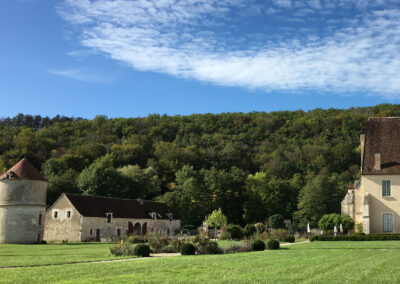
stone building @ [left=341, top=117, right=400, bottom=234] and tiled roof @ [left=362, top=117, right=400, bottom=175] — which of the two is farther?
tiled roof @ [left=362, top=117, right=400, bottom=175]

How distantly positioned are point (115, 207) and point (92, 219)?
504 cm

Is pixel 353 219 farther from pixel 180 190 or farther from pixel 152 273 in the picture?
pixel 152 273

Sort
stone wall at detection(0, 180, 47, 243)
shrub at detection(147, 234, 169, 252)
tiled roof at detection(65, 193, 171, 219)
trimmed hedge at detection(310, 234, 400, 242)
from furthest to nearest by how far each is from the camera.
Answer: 1. tiled roof at detection(65, 193, 171, 219)
2. stone wall at detection(0, 180, 47, 243)
3. trimmed hedge at detection(310, 234, 400, 242)
4. shrub at detection(147, 234, 169, 252)

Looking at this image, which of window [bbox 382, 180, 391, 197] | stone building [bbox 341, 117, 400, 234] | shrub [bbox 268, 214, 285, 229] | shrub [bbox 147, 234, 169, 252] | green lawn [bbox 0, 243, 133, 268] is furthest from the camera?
shrub [bbox 268, 214, 285, 229]

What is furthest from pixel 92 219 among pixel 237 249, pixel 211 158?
pixel 211 158

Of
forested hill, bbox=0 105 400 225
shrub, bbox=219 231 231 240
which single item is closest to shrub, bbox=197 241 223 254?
shrub, bbox=219 231 231 240

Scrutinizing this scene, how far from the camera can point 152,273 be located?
13930mm

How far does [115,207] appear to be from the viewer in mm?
57656

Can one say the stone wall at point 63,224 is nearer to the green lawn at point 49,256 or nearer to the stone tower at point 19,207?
the stone tower at point 19,207

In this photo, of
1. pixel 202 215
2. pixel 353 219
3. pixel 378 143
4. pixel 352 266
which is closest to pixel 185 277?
pixel 352 266

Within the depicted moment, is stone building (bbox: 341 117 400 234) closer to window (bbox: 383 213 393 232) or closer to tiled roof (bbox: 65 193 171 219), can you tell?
window (bbox: 383 213 393 232)

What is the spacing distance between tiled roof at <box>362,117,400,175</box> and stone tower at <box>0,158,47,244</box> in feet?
107

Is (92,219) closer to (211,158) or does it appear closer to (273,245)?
(273,245)

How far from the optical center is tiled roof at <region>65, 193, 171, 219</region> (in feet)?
176
